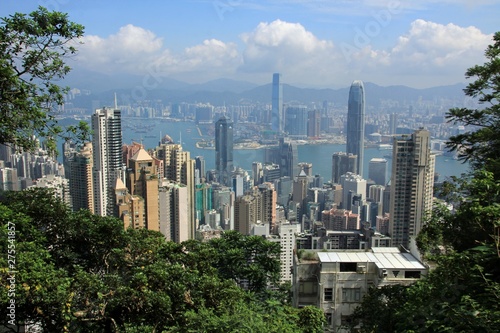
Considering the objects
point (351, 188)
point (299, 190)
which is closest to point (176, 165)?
point (299, 190)

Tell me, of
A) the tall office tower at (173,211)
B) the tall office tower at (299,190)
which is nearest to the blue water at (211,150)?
the tall office tower at (299,190)

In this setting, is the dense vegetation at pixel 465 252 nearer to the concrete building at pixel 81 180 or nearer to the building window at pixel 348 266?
the building window at pixel 348 266

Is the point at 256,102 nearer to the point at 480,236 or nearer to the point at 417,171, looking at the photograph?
the point at 417,171

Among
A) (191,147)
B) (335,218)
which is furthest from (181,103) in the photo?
(335,218)

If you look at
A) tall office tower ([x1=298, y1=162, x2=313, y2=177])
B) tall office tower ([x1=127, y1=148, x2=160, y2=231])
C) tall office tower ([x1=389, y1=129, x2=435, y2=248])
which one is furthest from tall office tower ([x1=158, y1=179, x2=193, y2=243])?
tall office tower ([x1=298, y1=162, x2=313, y2=177])

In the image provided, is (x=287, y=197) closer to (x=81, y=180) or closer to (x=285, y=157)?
(x=285, y=157)

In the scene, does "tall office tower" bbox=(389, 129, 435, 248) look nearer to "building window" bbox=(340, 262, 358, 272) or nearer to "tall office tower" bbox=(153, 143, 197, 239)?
"tall office tower" bbox=(153, 143, 197, 239)
